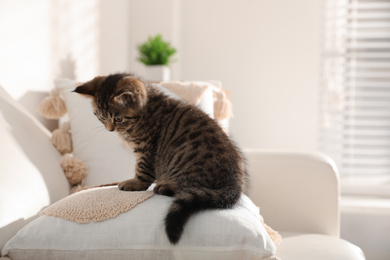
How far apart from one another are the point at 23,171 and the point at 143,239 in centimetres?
38

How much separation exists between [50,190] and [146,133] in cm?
31

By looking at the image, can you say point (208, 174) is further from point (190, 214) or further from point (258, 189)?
point (258, 189)

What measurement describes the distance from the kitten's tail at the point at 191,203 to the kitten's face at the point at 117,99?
29 centimetres

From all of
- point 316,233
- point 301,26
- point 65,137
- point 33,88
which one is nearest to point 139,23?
point 301,26

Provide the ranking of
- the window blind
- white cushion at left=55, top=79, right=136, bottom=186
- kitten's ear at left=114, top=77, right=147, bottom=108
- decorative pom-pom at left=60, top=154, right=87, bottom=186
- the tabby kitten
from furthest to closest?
1. the window blind
2. white cushion at left=55, top=79, right=136, bottom=186
3. decorative pom-pom at left=60, top=154, right=87, bottom=186
4. kitten's ear at left=114, top=77, right=147, bottom=108
5. the tabby kitten

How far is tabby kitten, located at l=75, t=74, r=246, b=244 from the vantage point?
108cm

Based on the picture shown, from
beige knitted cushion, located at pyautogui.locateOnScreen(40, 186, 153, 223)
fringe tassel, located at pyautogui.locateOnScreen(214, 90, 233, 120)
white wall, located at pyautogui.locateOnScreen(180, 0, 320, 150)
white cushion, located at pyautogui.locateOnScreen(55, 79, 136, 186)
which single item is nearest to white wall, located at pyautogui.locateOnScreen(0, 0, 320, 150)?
white wall, located at pyautogui.locateOnScreen(180, 0, 320, 150)

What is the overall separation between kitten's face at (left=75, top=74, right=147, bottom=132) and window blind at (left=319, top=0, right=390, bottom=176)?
1983 millimetres

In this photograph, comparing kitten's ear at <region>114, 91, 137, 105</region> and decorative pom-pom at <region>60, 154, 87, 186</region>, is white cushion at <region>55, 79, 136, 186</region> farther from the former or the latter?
kitten's ear at <region>114, 91, 137, 105</region>

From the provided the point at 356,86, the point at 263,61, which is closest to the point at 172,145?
the point at 263,61

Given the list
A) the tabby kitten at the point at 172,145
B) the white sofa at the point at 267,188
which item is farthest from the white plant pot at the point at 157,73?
the tabby kitten at the point at 172,145

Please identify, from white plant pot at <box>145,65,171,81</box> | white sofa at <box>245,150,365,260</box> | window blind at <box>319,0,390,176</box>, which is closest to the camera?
white sofa at <box>245,150,365,260</box>

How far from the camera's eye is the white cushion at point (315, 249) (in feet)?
4.63

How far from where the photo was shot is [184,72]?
10.3 feet
